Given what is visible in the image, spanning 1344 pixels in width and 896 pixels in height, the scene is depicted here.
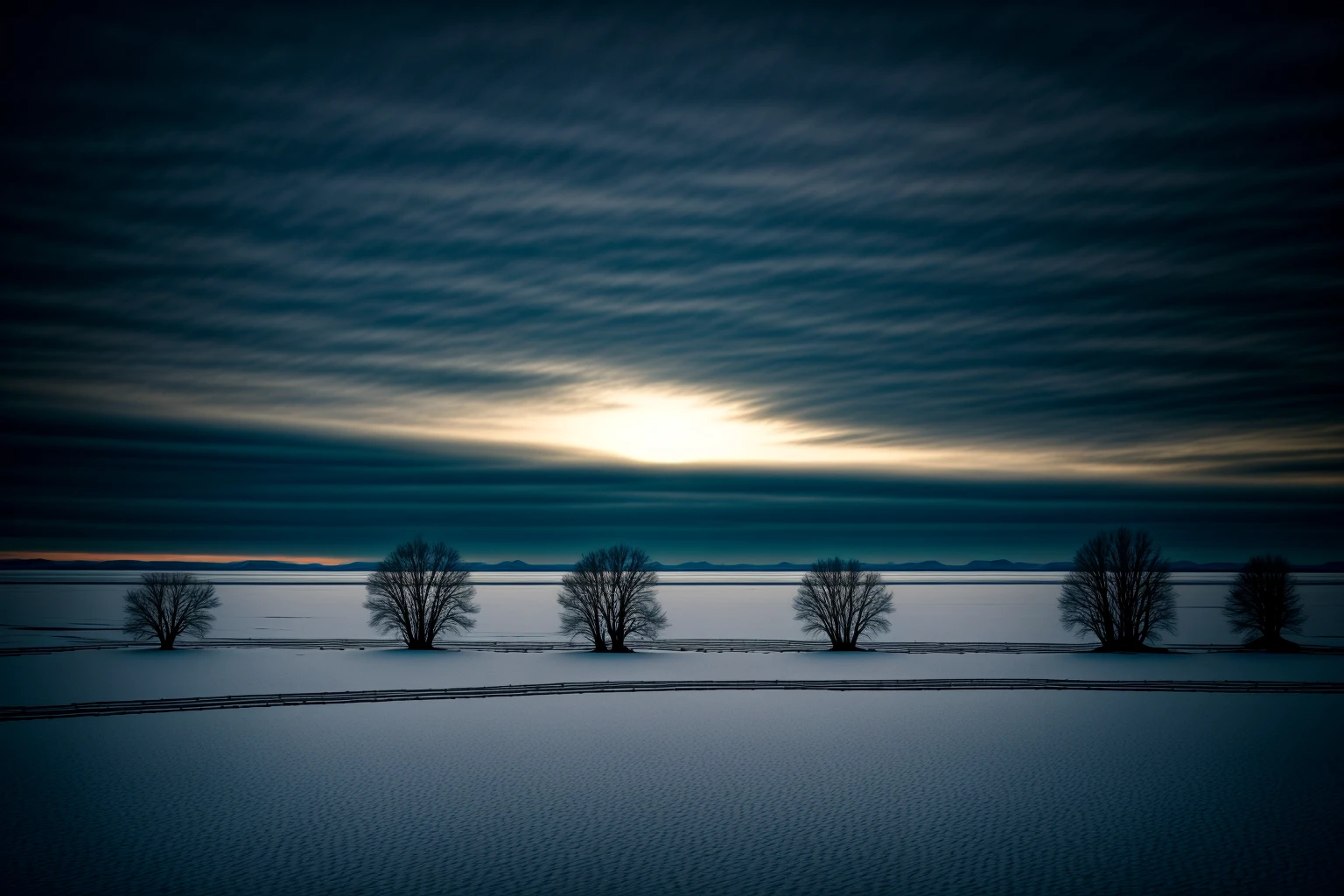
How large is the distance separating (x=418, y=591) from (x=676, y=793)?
69.7m

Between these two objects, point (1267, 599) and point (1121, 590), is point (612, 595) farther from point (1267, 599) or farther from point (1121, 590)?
point (1267, 599)

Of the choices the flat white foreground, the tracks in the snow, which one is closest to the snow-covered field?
the flat white foreground

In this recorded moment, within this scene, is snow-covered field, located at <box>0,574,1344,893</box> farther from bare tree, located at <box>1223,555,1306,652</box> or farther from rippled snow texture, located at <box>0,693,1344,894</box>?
bare tree, located at <box>1223,555,1306,652</box>

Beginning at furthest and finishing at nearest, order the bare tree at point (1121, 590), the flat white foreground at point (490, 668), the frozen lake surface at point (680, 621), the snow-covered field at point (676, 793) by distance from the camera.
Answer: the frozen lake surface at point (680, 621)
the bare tree at point (1121, 590)
the flat white foreground at point (490, 668)
the snow-covered field at point (676, 793)

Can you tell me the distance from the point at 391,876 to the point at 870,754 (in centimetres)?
2462

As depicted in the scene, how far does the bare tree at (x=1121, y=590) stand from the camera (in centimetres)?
9156

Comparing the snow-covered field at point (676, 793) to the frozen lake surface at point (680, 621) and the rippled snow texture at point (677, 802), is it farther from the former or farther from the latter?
the frozen lake surface at point (680, 621)

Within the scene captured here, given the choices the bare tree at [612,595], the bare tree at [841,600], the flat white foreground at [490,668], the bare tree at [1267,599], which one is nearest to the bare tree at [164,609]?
the flat white foreground at [490,668]

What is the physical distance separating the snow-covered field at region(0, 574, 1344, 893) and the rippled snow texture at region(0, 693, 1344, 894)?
13 centimetres

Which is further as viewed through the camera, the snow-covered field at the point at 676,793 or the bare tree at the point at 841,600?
the bare tree at the point at 841,600

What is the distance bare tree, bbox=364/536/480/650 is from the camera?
9562 centimetres

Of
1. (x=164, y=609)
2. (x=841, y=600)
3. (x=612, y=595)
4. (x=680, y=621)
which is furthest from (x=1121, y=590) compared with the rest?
(x=164, y=609)

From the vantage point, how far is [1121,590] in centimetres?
9281

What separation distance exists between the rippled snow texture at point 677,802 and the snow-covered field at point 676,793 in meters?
0.13
